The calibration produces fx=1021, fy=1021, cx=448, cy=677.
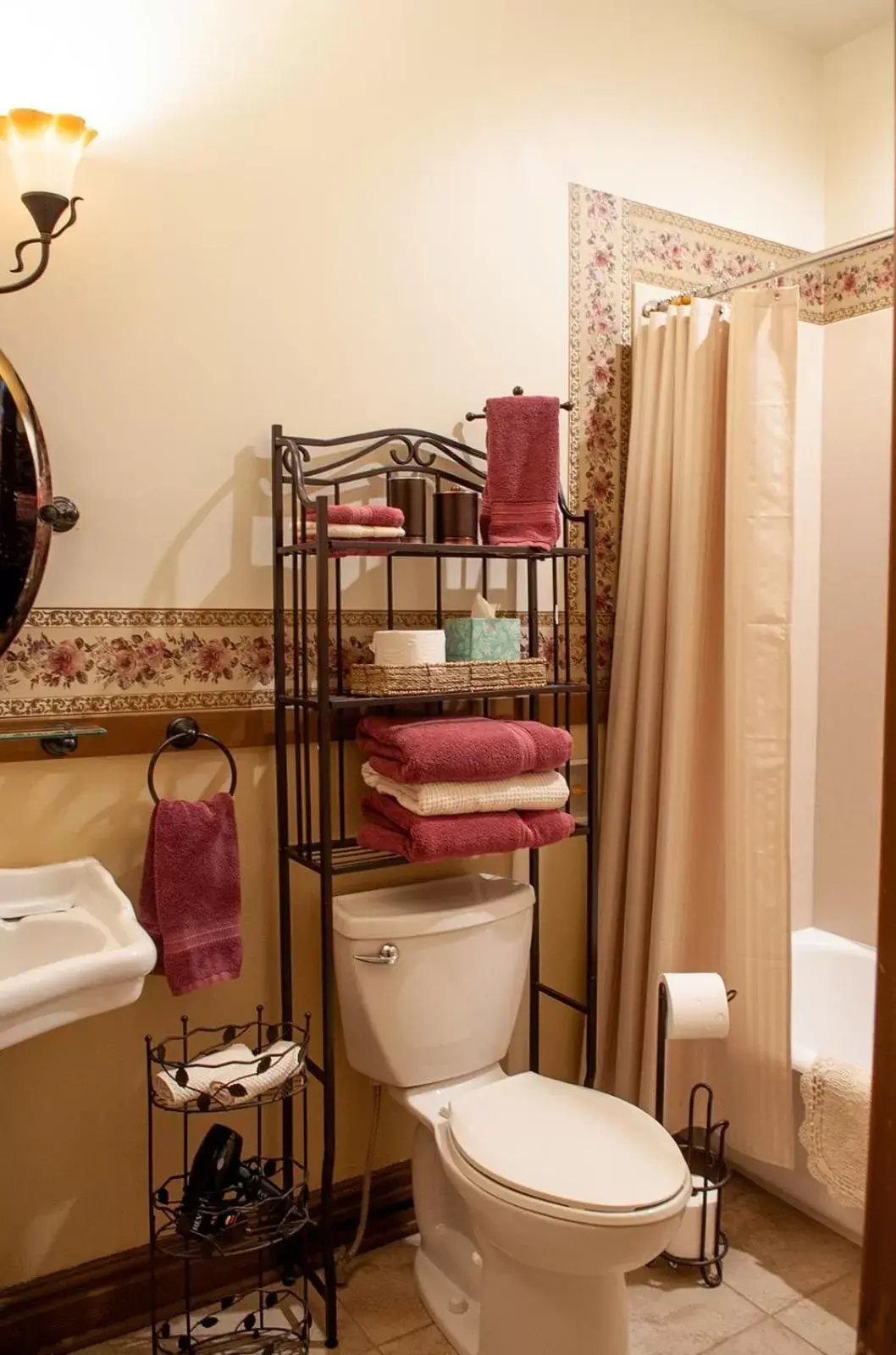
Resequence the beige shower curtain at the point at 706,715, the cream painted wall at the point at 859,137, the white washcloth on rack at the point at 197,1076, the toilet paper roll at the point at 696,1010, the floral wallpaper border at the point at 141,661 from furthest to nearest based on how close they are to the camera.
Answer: the cream painted wall at the point at 859,137 < the beige shower curtain at the point at 706,715 < the toilet paper roll at the point at 696,1010 < the floral wallpaper border at the point at 141,661 < the white washcloth on rack at the point at 197,1076

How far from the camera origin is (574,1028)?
256 cm

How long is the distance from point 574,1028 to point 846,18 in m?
2.71

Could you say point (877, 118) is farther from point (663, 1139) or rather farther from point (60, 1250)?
point (60, 1250)

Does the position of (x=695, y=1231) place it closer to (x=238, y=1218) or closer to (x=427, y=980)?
(x=427, y=980)

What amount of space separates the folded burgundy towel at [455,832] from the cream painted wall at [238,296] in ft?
0.82

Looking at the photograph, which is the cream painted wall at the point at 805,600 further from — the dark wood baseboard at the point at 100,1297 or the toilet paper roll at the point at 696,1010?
the dark wood baseboard at the point at 100,1297

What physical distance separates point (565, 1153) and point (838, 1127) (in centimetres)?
66

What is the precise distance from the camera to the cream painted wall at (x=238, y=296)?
1848mm

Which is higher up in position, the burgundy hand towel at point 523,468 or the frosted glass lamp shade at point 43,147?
the frosted glass lamp shade at point 43,147

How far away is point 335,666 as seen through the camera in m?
2.15

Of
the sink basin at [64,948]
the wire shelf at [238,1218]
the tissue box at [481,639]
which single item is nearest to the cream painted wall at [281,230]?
the tissue box at [481,639]

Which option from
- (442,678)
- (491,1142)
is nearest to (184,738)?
(442,678)

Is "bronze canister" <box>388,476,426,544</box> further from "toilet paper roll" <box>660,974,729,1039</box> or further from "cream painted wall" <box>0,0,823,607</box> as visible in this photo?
"toilet paper roll" <box>660,974,729,1039</box>

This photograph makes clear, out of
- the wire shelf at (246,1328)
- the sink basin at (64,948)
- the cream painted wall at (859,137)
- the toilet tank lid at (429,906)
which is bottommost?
the wire shelf at (246,1328)
